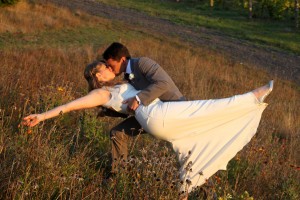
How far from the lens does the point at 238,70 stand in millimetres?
15875

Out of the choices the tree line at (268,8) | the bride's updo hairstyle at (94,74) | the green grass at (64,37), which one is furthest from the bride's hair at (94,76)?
the tree line at (268,8)

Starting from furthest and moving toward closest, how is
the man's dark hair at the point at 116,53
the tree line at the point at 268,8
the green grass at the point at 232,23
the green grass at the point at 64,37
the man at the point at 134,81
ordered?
the tree line at the point at 268,8, the green grass at the point at 232,23, the green grass at the point at 64,37, the man's dark hair at the point at 116,53, the man at the point at 134,81

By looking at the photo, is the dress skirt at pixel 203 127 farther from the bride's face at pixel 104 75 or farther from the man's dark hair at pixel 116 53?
the man's dark hair at pixel 116 53

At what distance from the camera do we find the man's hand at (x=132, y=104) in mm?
4141

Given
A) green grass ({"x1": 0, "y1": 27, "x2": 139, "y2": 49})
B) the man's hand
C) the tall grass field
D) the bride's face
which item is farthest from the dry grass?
the man's hand

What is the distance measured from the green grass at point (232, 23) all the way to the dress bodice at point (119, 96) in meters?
21.5

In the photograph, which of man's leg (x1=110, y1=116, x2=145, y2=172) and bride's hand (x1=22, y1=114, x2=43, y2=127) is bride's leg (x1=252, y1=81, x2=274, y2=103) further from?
bride's hand (x1=22, y1=114, x2=43, y2=127)

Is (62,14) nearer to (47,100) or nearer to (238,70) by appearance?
(238,70)

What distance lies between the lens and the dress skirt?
4074 millimetres

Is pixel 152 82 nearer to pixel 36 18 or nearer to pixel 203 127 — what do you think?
pixel 203 127

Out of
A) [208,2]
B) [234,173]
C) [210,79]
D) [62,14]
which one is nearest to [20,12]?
[62,14]

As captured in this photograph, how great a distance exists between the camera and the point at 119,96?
14.2 ft

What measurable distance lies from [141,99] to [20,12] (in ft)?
57.8

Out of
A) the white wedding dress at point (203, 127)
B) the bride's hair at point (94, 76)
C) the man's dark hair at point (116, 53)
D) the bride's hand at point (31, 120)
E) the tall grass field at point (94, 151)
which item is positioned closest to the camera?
the tall grass field at point (94, 151)
